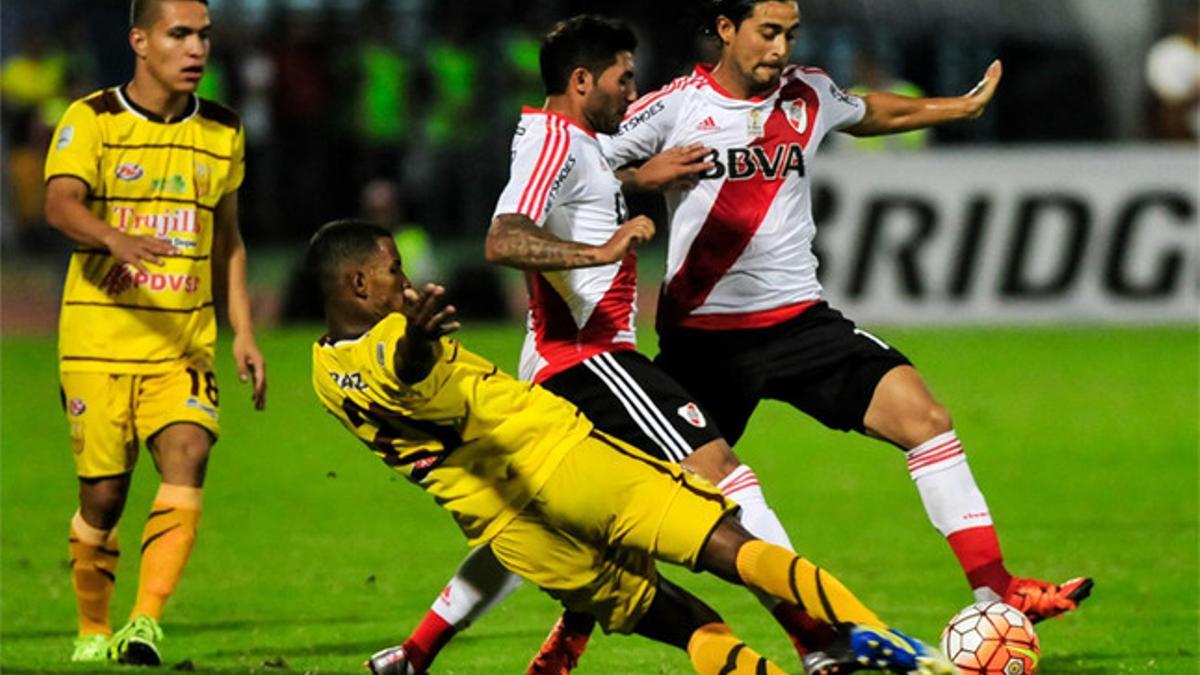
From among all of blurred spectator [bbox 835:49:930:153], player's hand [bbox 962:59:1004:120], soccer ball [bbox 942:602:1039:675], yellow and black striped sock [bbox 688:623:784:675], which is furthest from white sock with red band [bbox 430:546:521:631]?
blurred spectator [bbox 835:49:930:153]

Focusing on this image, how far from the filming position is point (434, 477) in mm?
7387

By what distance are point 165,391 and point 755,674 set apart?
9.31 ft

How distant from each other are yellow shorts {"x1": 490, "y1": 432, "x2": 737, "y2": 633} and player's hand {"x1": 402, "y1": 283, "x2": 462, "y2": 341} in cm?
65

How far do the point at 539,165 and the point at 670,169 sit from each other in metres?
0.65

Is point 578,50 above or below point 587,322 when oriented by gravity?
above

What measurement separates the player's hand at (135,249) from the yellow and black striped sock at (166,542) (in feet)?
3.03

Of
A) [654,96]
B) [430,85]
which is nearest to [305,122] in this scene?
[430,85]

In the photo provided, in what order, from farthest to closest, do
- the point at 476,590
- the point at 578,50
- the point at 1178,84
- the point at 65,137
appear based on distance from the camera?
1. the point at 1178,84
2. the point at 65,137
3. the point at 476,590
4. the point at 578,50

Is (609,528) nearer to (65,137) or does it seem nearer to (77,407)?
(77,407)

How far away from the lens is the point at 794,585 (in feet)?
23.0

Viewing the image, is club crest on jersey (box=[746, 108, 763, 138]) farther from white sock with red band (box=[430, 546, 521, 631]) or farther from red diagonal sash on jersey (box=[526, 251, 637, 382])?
white sock with red band (box=[430, 546, 521, 631])

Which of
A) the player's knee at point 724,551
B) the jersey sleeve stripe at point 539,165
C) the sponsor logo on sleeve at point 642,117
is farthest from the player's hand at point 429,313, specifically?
the sponsor logo on sleeve at point 642,117

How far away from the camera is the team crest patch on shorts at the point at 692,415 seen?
795cm

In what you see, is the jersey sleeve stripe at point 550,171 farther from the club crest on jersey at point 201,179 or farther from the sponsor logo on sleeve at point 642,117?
the club crest on jersey at point 201,179
